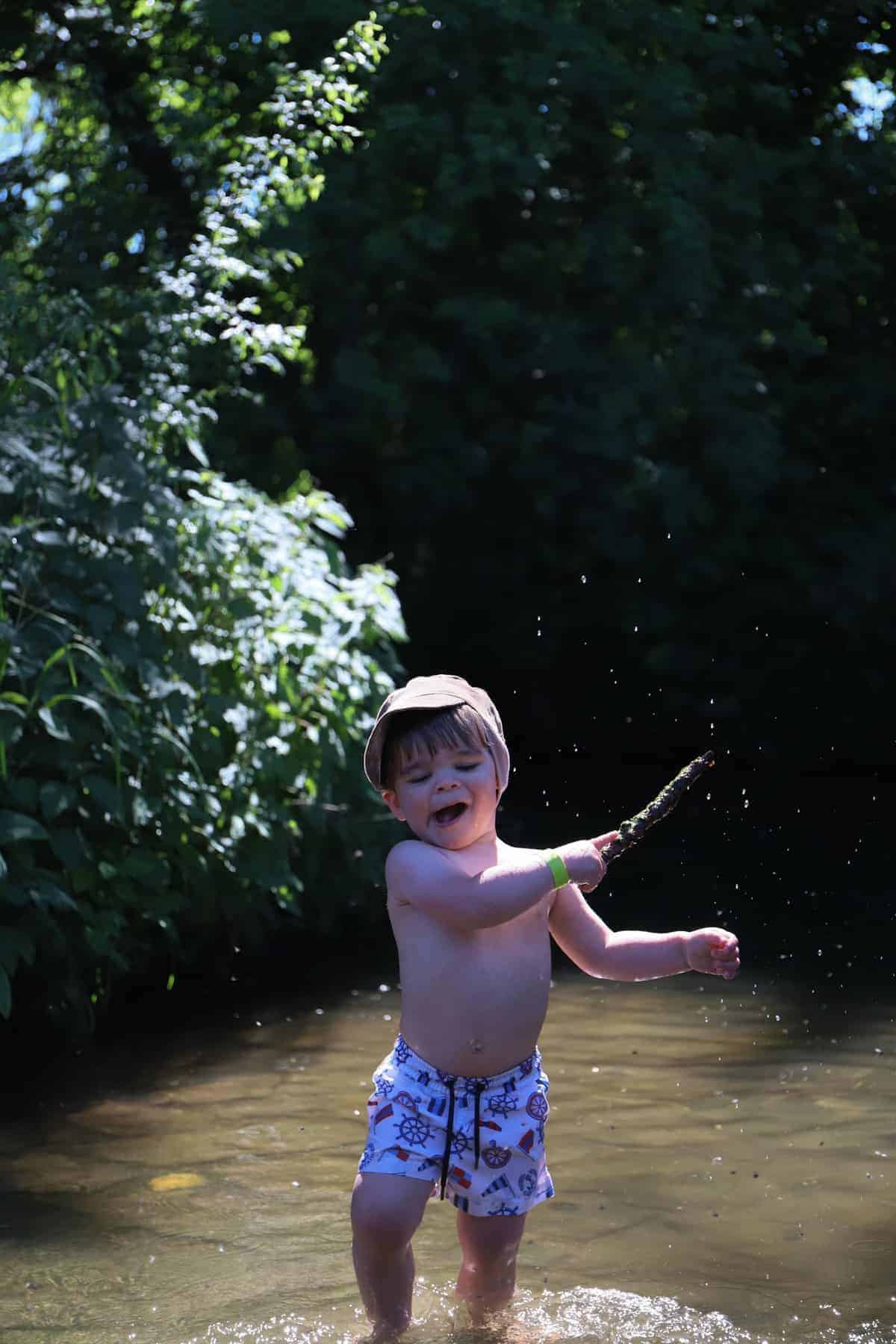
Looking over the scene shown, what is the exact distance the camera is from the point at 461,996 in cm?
309

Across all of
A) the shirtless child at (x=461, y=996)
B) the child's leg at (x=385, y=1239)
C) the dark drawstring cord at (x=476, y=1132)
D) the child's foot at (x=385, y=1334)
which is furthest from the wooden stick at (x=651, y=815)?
the child's foot at (x=385, y=1334)

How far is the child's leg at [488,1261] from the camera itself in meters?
3.15

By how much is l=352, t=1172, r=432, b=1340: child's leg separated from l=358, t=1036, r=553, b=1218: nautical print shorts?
0.03 metres

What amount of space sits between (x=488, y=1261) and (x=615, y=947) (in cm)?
66

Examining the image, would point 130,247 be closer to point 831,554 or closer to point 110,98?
point 110,98

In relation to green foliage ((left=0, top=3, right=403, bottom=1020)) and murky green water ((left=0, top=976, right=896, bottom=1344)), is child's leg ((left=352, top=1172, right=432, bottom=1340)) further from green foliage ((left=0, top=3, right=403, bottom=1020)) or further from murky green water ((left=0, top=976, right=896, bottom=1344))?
green foliage ((left=0, top=3, right=403, bottom=1020))

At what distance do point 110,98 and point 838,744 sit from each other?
23.7 feet

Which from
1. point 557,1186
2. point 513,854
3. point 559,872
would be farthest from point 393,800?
point 557,1186

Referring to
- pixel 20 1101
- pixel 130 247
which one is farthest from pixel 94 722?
pixel 130 247

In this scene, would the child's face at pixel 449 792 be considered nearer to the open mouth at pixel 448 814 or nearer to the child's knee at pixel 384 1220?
the open mouth at pixel 448 814

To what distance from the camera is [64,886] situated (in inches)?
205

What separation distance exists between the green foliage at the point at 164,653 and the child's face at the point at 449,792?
6.48 ft

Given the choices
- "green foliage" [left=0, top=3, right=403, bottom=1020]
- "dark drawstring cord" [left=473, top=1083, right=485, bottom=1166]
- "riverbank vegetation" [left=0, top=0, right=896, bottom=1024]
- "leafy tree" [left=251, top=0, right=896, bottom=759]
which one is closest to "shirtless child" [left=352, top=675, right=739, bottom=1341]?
"dark drawstring cord" [left=473, top=1083, right=485, bottom=1166]

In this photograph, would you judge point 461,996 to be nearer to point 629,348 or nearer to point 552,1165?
point 552,1165
